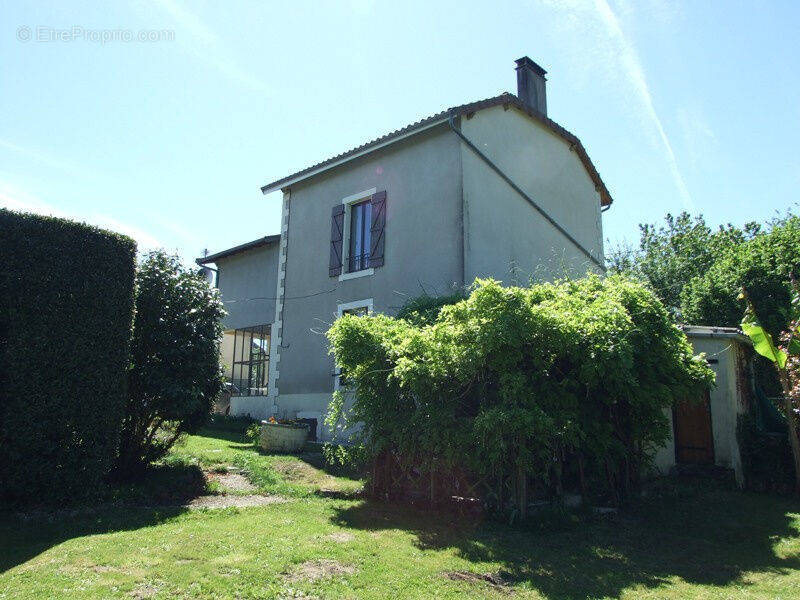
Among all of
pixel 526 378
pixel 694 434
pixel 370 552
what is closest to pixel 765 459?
pixel 694 434

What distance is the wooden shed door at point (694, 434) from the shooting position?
1102 cm

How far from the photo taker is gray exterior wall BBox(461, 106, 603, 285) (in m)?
13.5

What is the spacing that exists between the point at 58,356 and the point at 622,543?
728cm

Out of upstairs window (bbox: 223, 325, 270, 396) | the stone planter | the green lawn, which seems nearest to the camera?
the green lawn

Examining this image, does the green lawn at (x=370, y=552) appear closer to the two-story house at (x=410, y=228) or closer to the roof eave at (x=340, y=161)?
the two-story house at (x=410, y=228)

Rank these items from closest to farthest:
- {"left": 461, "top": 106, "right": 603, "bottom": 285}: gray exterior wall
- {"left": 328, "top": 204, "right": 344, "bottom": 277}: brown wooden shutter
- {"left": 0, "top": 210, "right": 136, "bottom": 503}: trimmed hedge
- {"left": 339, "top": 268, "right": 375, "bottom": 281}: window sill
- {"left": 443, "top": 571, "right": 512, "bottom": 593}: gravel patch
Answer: {"left": 443, "top": 571, "right": 512, "bottom": 593}: gravel patch, {"left": 0, "top": 210, "right": 136, "bottom": 503}: trimmed hedge, {"left": 461, "top": 106, "right": 603, "bottom": 285}: gray exterior wall, {"left": 339, "top": 268, "right": 375, "bottom": 281}: window sill, {"left": 328, "top": 204, "right": 344, "bottom": 277}: brown wooden shutter

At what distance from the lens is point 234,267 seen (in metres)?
20.4

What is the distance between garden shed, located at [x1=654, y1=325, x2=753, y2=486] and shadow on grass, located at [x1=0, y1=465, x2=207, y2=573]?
27.4 ft

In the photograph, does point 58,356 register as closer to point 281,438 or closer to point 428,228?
point 281,438

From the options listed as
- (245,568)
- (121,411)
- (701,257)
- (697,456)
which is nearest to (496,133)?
(697,456)

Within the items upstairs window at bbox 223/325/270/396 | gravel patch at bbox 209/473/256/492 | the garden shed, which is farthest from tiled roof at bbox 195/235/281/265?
the garden shed

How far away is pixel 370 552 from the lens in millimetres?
5746

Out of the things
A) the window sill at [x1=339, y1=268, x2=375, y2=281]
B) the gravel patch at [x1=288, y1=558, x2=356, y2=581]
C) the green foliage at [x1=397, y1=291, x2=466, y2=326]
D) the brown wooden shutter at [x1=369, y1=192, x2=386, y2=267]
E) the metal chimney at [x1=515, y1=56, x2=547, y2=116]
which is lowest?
the gravel patch at [x1=288, y1=558, x2=356, y2=581]

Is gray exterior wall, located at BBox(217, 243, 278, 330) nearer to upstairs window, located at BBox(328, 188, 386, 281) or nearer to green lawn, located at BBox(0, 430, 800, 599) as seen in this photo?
upstairs window, located at BBox(328, 188, 386, 281)
